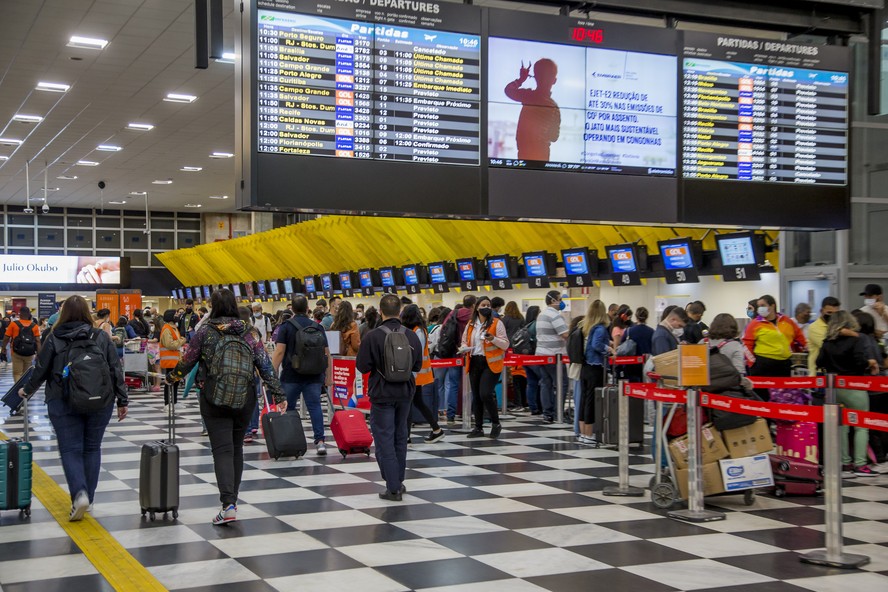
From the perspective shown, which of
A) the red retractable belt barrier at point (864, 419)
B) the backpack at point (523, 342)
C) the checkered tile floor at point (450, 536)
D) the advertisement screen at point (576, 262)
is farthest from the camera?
the advertisement screen at point (576, 262)

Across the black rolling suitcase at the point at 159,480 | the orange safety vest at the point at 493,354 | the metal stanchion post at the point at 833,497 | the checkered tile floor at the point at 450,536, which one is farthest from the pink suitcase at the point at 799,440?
the black rolling suitcase at the point at 159,480

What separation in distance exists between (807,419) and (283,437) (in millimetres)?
4844

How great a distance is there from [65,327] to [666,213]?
4772 millimetres

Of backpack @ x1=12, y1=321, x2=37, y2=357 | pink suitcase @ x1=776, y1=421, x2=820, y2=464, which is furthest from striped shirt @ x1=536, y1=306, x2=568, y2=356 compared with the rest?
backpack @ x1=12, y1=321, x2=37, y2=357

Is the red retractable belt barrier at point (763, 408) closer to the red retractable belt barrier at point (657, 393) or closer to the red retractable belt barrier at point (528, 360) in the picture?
the red retractable belt barrier at point (657, 393)

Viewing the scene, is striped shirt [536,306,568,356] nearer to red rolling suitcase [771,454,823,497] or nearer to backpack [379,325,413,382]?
red rolling suitcase [771,454,823,497]

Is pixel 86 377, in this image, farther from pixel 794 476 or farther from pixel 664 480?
pixel 794 476

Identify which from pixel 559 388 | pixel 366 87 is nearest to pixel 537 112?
pixel 366 87

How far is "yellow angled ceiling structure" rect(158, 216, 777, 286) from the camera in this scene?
50.0 feet

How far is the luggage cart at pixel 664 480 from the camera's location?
7.05 meters

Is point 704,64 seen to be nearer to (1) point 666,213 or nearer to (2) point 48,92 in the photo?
(1) point 666,213

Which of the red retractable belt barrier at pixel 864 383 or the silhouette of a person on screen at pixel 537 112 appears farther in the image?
the red retractable belt barrier at pixel 864 383

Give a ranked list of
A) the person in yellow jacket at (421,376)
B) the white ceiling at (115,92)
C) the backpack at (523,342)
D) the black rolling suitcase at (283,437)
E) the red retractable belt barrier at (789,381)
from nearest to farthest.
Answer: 1. the red retractable belt barrier at (789,381)
2. the black rolling suitcase at (283,437)
3. the person in yellow jacket at (421,376)
4. the white ceiling at (115,92)
5. the backpack at (523,342)

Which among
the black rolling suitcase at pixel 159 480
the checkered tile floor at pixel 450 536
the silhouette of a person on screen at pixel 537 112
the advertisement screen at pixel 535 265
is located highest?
the silhouette of a person on screen at pixel 537 112
